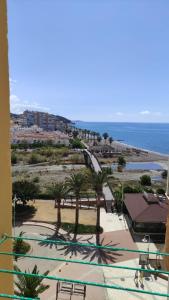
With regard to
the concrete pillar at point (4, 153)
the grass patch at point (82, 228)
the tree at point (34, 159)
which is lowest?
the grass patch at point (82, 228)

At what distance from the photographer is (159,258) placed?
721 inches

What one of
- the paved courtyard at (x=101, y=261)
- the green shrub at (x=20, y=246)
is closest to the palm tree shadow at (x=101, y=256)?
the paved courtyard at (x=101, y=261)

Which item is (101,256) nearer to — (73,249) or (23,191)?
(73,249)

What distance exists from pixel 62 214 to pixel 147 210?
25.6ft

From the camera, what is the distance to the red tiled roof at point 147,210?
22.9 meters

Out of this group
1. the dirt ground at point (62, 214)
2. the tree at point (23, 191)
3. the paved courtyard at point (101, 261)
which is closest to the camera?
the paved courtyard at point (101, 261)

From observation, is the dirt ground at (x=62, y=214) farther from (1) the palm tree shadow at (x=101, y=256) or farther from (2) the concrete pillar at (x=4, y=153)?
(2) the concrete pillar at (x=4, y=153)

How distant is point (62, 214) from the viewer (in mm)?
27391

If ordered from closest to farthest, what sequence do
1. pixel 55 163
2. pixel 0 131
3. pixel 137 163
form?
pixel 0 131, pixel 55 163, pixel 137 163

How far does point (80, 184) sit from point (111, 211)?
560 cm

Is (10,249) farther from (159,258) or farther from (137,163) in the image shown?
(137,163)

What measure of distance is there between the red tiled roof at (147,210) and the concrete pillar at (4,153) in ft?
64.4

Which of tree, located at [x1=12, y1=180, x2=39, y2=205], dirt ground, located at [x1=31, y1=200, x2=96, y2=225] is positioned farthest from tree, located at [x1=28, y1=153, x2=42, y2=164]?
tree, located at [x1=12, y1=180, x2=39, y2=205]

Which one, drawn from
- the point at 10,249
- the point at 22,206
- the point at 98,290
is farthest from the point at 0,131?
the point at 22,206
